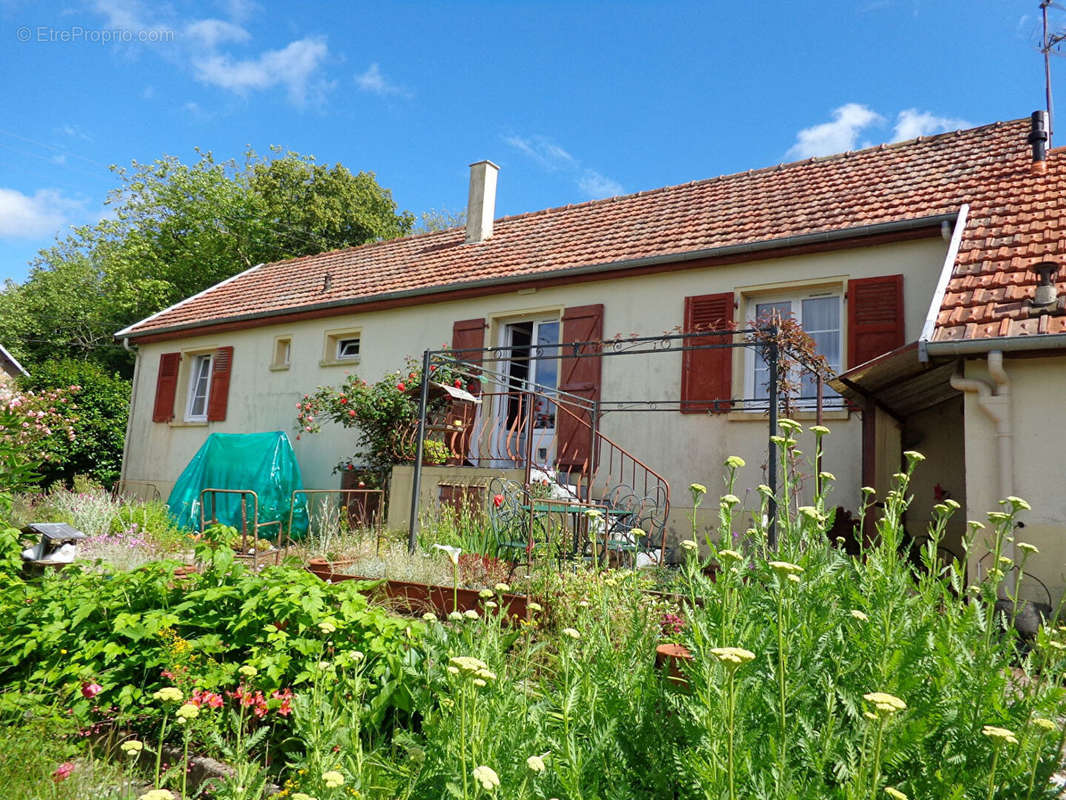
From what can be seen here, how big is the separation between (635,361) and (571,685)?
728cm

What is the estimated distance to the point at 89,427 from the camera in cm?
1627

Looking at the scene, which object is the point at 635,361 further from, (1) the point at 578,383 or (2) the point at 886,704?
(2) the point at 886,704

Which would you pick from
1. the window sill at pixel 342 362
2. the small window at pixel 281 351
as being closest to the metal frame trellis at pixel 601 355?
the window sill at pixel 342 362

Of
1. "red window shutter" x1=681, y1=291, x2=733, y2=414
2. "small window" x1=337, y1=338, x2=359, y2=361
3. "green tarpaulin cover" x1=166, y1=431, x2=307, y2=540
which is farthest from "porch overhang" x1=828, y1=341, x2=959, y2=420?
"small window" x1=337, y1=338, x2=359, y2=361

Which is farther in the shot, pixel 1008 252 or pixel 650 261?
pixel 650 261

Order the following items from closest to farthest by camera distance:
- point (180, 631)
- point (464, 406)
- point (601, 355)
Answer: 1. point (180, 631)
2. point (601, 355)
3. point (464, 406)

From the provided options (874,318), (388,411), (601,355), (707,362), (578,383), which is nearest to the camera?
(601,355)

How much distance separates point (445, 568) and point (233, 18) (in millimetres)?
5794

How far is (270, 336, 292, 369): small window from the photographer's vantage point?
1263 cm

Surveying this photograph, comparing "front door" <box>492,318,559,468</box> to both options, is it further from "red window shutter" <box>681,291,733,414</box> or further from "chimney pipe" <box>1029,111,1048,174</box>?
"chimney pipe" <box>1029,111,1048,174</box>

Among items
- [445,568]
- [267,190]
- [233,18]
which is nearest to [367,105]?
[233,18]

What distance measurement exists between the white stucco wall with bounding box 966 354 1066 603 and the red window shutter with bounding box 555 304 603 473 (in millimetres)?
4198

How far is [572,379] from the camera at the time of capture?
930 cm

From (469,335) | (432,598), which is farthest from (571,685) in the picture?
(469,335)
